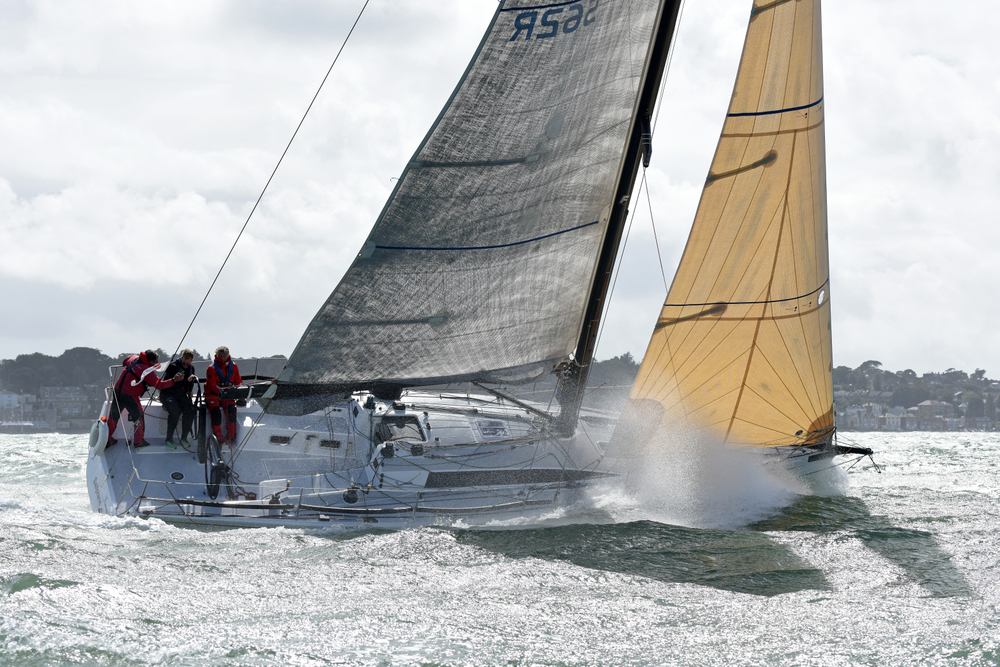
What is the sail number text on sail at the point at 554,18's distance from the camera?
8.33 m

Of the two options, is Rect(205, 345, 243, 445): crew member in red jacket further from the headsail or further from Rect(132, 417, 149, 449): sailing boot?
the headsail

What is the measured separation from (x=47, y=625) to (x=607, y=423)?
6431 mm

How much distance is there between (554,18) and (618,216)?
6.28 feet

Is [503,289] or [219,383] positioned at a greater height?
[503,289]

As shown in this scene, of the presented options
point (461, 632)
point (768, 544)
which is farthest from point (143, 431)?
point (768, 544)

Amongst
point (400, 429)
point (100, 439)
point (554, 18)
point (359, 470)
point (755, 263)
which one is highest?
point (554, 18)

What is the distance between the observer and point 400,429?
28.6ft

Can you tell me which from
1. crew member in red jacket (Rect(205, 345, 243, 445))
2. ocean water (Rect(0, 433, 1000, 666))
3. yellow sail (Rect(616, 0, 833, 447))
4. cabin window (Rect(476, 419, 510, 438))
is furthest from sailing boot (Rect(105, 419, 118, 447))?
yellow sail (Rect(616, 0, 833, 447))

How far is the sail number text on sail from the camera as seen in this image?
328 inches

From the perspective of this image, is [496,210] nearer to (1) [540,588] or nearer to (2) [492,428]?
(2) [492,428]

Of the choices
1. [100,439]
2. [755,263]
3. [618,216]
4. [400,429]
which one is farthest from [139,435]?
[755,263]

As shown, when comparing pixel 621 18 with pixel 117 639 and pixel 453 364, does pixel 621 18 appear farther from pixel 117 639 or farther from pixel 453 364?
pixel 117 639

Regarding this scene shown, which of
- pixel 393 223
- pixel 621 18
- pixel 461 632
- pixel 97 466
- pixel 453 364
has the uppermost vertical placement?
pixel 621 18

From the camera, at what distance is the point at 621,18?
27.3 ft
